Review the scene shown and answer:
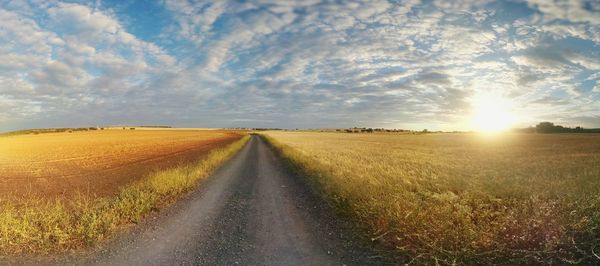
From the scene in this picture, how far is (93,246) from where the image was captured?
766cm

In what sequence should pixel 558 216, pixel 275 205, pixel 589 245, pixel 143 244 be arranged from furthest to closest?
pixel 275 205 → pixel 143 244 → pixel 558 216 → pixel 589 245

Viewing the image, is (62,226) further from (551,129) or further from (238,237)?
(551,129)

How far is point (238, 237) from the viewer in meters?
8.43

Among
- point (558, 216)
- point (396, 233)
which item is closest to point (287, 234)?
point (396, 233)

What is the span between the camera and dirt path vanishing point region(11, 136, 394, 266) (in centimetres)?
695

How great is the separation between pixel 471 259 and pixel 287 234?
4195 mm

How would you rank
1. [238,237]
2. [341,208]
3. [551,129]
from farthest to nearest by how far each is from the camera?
[551,129], [341,208], [238,237]

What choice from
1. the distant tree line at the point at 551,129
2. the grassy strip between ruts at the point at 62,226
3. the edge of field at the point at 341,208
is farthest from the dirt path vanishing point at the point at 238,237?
the distant tree line at the point at 551,129

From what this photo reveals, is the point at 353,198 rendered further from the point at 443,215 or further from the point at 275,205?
the point at 443,215

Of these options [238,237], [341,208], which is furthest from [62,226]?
[341,208]

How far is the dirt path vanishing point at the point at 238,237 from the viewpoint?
6953 millimetres

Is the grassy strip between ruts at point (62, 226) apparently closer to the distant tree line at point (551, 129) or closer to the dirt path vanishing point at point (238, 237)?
the dirt path vanishing point at point (238, 237)

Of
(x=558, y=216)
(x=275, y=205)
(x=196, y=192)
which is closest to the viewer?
(x=558, y=216)

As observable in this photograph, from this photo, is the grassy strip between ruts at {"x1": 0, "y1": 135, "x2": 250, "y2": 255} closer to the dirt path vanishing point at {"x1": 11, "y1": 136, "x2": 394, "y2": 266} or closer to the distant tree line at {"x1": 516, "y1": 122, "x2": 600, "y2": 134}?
the dirt path vanishing point at {"x1": 11, "y1": 136, "x2": 394, "y2": 266}
